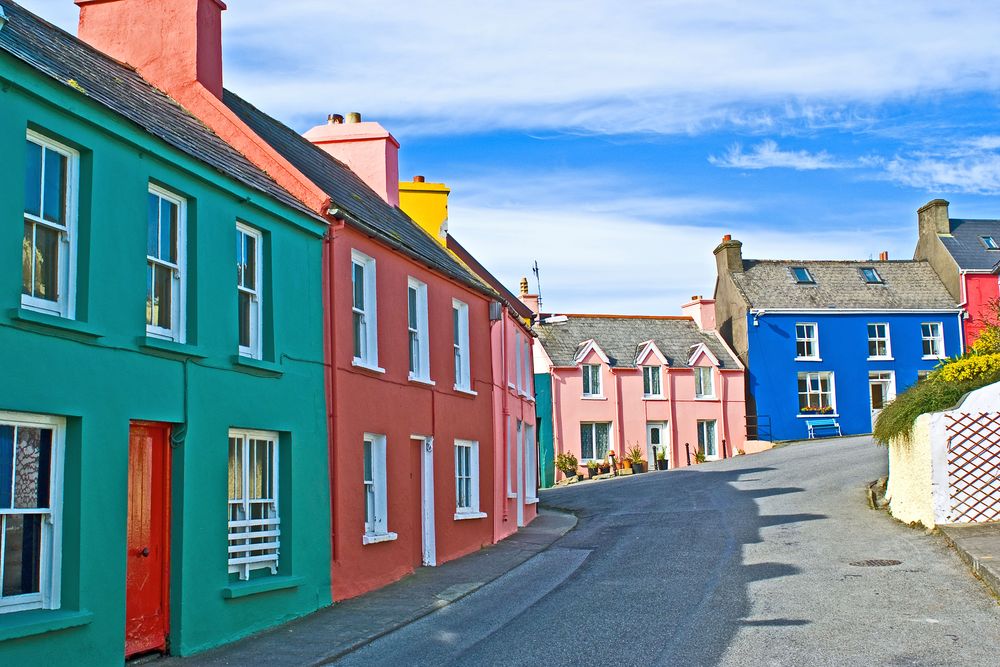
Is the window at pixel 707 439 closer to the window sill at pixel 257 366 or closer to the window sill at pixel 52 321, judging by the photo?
the window sill at pixel 257 366

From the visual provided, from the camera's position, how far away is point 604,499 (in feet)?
91.0

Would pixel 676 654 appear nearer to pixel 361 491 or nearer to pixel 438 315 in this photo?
pixel 361 491

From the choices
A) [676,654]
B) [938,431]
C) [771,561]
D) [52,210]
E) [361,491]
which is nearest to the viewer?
[52,210]

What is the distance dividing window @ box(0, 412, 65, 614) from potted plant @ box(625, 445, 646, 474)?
110 ft

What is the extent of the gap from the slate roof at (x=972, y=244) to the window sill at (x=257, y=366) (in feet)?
129

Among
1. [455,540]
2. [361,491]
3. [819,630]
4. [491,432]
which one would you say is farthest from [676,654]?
[491,432]

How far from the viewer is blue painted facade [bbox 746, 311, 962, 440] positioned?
45188 mm

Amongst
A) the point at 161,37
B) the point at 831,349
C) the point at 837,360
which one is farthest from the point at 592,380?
the point at 161,37

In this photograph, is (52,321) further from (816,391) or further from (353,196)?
(816,391)

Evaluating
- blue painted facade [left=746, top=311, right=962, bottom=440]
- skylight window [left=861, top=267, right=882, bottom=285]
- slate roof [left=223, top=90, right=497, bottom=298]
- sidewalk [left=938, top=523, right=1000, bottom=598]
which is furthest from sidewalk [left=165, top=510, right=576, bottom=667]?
skylight window [left=861, top=267, right=882, bottom=285]

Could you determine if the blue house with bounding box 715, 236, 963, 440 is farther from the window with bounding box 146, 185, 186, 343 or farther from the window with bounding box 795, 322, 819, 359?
the window with bounding box 146, 185, 186, 343

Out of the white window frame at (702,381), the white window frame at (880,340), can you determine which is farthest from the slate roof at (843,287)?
the white window frame at (702,381)

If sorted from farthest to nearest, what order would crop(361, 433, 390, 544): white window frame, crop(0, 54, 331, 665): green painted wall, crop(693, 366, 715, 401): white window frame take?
crop(693, 366, 715, 401): white window frame → crop(361, 433, 390, 544): white window frame → crop(0, 54, 331, 665): green painted wall

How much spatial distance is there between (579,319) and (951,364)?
87.2 feet
